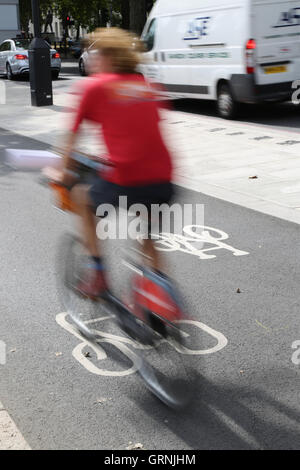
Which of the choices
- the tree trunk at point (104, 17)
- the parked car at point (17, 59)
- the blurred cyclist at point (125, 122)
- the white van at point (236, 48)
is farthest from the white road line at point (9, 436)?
the tree trunk at point (104, 17)

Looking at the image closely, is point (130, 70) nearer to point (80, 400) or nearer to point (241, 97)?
point (80, 400)

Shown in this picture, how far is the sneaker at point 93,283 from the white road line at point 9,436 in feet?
3.11

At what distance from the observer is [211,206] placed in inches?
299

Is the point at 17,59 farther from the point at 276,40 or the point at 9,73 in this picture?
the point at 276,40

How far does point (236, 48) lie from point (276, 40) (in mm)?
770

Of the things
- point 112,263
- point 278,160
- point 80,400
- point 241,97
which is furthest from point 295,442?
point 241,97

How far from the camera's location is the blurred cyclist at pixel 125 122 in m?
3.50

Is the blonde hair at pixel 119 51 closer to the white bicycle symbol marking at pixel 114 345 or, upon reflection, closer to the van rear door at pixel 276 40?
the white bicycle symbol marking at pixel 114 345

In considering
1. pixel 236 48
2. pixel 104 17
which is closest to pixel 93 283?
pixel 236 48

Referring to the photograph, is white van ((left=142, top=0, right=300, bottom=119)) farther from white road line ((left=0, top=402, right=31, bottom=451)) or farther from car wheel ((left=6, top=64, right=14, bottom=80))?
car wheel ((left=6, top=64, right=14, bottom=80))

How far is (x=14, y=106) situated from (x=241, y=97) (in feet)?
24.3

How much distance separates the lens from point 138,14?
25.2m

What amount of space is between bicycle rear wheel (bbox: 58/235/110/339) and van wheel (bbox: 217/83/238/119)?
977 cm
